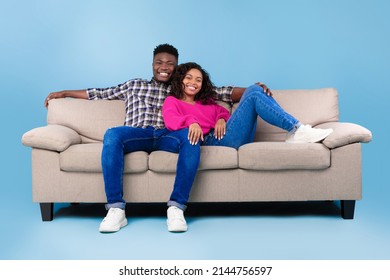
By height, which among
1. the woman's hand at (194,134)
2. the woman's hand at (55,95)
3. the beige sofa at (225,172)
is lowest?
the beige sofa at (225,172)

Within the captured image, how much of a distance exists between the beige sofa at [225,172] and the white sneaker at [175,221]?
0.26 metres

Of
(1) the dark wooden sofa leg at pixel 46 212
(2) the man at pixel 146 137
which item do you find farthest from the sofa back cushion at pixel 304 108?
(1) the dark wooden sofa leg at pixel 46 212

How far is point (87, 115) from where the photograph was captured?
179 inches

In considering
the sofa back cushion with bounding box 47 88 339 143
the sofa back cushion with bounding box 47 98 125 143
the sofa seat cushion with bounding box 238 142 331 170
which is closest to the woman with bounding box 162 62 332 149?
the sofa seat cushion with bounding box 238 142 331 170

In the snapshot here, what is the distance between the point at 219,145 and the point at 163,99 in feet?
1.92

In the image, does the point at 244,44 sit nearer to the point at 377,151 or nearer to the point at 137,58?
the point at 137,58

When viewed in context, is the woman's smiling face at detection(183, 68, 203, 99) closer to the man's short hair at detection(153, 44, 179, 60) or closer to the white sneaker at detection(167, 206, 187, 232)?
the man's short hair at detection(153, 44, 179, 60)

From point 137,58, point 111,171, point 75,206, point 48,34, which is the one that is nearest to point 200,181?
point 111,171

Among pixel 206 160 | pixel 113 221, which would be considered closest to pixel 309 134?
pixel 206 160

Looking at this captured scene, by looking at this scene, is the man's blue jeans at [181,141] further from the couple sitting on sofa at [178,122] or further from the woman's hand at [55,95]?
the woman's hand at [55,95]

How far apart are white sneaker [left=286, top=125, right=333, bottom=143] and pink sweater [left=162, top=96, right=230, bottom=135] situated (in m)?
0.53

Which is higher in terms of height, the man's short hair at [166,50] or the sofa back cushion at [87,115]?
the man's short hair at [166,50]

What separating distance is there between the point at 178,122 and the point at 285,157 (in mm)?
674

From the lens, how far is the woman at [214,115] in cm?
392
